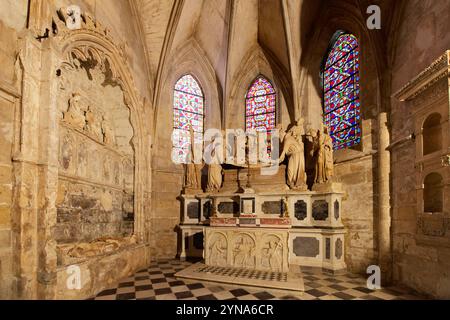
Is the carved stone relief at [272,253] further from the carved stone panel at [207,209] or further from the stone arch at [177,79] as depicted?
the stone arch at [177,79]

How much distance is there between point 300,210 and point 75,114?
5.91 meters

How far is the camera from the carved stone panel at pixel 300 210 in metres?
7.24

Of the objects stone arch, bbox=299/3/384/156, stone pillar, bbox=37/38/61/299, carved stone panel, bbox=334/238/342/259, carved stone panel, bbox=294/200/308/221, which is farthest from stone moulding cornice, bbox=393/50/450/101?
stone pillar, bbox=37/38/61/299

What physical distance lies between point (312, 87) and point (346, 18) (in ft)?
7.56

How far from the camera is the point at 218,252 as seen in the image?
6754mm

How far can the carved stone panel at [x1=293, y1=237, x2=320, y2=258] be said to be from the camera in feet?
22.5

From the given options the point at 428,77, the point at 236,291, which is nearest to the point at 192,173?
the point at 236,291

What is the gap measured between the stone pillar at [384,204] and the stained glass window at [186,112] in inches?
244

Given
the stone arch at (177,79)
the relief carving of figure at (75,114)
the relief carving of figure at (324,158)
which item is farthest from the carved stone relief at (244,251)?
the relief carving of figure at (75,114)

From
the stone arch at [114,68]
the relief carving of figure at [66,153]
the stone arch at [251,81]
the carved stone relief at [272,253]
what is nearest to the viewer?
the stone arch at [114,68]

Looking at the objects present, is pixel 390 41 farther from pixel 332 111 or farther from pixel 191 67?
pixel 191 67

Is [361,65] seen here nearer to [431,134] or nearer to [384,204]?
[431,134]

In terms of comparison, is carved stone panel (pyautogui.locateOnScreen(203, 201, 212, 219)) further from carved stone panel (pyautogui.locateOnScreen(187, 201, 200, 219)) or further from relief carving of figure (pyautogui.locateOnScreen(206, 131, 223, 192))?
relief carving of figure (pyautogui.locateOnScreen(206, 131, 223, 192))

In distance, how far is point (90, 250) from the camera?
5.17 m
